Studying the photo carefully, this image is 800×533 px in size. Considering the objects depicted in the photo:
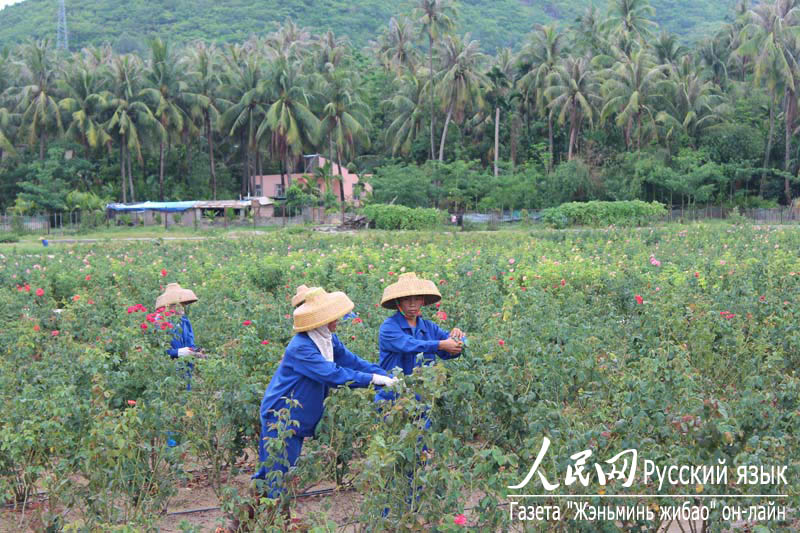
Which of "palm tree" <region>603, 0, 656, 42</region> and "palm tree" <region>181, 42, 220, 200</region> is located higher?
"palm tree" <region>603, 0, 656, 42</region>

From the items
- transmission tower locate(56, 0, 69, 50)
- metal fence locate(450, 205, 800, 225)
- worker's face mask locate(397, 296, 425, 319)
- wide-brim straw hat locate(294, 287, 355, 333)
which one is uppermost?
transmission tower locate(56, 0, 69, 50)

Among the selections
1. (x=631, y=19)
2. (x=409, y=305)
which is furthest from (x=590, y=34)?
(x=409, y=305)

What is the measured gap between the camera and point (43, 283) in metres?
11.6

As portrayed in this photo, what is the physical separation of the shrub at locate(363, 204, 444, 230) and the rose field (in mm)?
28464

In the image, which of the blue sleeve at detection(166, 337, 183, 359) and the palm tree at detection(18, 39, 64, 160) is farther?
the palm tree at detection(18, 39, 64, 160)

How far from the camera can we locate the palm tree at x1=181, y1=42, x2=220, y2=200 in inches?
1809

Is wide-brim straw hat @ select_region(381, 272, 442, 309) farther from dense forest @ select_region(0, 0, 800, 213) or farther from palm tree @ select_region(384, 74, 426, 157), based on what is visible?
palm tree @ select_region(384, 74, 426, 157)

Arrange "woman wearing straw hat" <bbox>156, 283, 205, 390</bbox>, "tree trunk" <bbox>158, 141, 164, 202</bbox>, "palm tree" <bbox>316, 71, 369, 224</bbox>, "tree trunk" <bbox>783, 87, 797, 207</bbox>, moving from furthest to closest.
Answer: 1. "tree trunk" <bbox>158, 141, 164, 202</bbox>
2. "palm tree" <bbox>316, 71, 369, 224</bbox>
3. "tree trunk" <bbox>783, 87, 797, 207</bbox>
4. "woman wearing straw hat" <bbox>156, 283, 205, 390</bbox>

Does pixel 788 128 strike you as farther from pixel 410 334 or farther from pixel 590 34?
pixel 410 334

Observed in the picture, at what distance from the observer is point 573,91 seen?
44219 mm

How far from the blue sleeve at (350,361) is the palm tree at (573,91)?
135ft

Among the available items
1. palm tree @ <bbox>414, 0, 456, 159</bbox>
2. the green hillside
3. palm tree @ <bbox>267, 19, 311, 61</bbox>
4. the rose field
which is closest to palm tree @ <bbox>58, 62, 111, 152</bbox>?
palm tree @ <bbox>267, 19, 311, 61</bbox>

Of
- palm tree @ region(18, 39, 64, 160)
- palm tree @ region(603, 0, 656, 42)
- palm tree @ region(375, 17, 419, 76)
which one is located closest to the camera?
palm tree @ region(18, 39, 64, 160)

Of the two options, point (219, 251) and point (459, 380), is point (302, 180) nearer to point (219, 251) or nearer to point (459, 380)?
point (219, 251)
